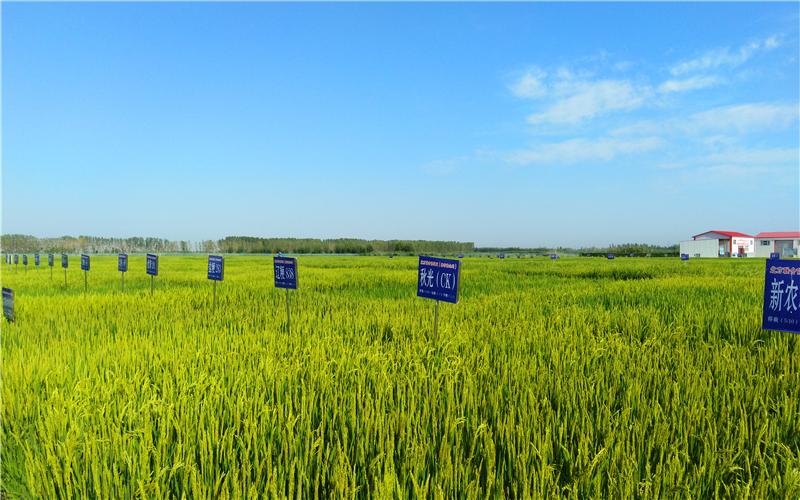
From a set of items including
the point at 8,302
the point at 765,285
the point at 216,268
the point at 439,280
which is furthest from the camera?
the point at 216,268

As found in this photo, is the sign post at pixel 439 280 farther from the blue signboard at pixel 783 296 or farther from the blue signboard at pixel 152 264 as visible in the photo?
the blue signboard at pixel 152 264

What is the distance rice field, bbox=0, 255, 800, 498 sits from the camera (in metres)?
1.55

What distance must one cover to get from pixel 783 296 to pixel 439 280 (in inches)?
95.5

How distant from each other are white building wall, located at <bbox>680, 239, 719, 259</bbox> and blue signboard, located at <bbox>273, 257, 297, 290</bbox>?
5344 centimetres

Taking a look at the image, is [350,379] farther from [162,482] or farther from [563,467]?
[563,467]

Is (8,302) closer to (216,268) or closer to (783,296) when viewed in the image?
(216,268)

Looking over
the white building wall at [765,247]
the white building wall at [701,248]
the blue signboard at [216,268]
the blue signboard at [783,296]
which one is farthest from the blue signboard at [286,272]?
the white building wall at [765,247]

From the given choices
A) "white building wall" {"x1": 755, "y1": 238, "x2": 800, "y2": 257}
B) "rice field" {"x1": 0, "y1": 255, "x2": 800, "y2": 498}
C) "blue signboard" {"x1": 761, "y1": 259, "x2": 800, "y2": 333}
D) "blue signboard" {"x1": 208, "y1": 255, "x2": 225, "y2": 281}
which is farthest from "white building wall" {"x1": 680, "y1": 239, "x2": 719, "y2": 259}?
"blue signboard" {"x1": 208, "y1": 255, "x2": 225, "y2": 281}

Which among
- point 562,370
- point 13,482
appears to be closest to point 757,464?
point 562,370

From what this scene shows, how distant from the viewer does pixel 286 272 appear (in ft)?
16.7

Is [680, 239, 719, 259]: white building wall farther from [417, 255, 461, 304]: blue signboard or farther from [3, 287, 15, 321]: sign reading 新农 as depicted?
[3, 287, 15, 321]: sign reading 新农

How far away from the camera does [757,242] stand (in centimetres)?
5000

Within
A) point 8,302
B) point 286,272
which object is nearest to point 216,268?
point 286,272

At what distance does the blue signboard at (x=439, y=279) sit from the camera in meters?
3.56
